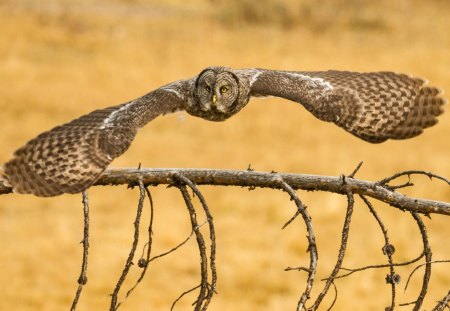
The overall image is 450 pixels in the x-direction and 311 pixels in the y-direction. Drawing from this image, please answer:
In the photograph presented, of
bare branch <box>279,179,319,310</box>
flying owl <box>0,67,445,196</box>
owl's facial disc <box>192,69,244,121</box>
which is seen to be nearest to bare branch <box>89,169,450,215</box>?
bare branch <box>279,179,319,310</box>

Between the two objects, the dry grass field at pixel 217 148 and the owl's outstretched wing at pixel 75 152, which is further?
the dry grass field at pixel 217 148

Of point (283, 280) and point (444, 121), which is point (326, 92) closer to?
point (283, 280)

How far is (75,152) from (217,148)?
65.2 feet

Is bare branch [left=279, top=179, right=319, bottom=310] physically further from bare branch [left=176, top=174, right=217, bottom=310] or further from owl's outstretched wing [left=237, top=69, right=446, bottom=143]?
owl's outstretched wing [left=237, top=69, right=446, bottom=143]

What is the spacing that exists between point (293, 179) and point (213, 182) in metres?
0.31

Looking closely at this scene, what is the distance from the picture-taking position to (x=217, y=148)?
79.2 ft

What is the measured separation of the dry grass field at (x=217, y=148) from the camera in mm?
16859

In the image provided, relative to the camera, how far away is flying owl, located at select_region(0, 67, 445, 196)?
416cm

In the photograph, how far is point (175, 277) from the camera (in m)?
17.2

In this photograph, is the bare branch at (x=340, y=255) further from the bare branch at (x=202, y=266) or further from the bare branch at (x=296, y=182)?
the bare branch at (x=202, y=266)

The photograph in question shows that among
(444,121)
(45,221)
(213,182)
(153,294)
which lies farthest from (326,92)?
(444,121)

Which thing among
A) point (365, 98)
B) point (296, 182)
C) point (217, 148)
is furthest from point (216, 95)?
point (217, 148)

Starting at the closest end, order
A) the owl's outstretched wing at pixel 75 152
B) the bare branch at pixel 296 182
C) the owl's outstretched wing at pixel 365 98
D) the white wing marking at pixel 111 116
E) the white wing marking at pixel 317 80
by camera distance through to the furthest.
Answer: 1. the bare branch at pixel 296 182
2. the owl's outstretched wing at pixel 75 152
3. the white wing marking at pixel 111 116
4. the owl's outstretched wing at pixel 365 98
5. the white wing marking at pixel 317 80

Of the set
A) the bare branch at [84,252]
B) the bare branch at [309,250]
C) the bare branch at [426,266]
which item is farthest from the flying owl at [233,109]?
the bare branch at [426,266]
